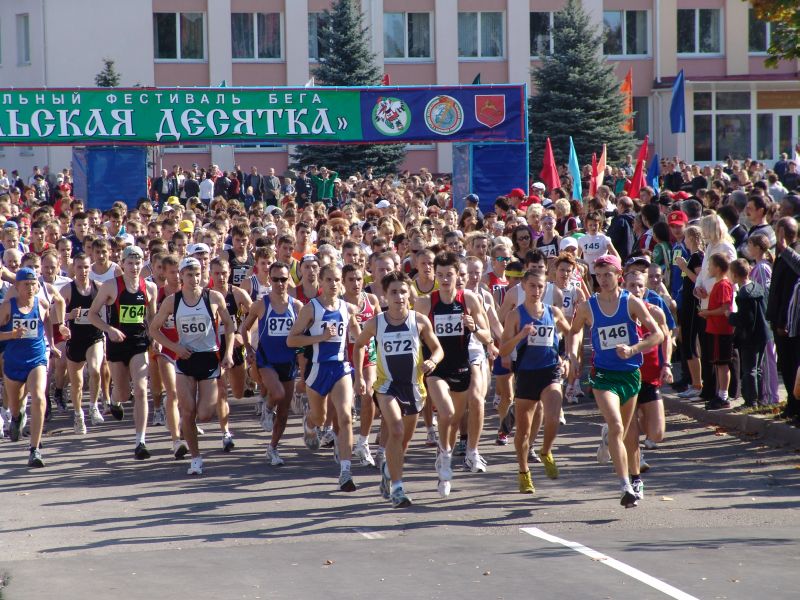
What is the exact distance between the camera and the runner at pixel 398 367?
9.98 metres

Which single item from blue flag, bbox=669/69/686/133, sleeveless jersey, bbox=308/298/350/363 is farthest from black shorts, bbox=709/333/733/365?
blue flag, bbox=669/69/686/133

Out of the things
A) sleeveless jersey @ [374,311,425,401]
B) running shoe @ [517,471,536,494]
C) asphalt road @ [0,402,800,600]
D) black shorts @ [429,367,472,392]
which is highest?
sleeveless jersey @ [374,311,425,401]

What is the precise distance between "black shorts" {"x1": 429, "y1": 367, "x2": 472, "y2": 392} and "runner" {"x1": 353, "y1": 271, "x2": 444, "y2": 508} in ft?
1.27

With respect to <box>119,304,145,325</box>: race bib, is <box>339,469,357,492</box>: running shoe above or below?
below

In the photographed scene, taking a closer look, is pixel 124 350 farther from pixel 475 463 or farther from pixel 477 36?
pixel 477 36

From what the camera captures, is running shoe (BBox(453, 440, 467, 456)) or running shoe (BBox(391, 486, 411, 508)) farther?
running shoe (BBox(453, 440, 467, 456))

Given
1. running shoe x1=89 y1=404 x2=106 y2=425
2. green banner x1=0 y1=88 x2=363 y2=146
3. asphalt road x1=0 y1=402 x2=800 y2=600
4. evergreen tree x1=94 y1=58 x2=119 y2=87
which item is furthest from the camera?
evergreen tree x1=94 y1=58 x2=119 y2=87

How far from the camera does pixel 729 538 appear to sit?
8859 mm

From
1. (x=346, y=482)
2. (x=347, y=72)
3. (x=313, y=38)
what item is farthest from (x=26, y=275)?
(x=313, y=38)

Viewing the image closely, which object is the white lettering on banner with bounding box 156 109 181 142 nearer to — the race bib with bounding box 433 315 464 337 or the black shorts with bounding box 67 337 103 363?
the black shorts with bounding box 67 337 103 363

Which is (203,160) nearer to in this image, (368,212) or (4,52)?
(4,52)

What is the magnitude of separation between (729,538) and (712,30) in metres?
45.1

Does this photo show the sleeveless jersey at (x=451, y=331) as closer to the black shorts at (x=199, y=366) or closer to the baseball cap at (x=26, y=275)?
the black shorts at (x=199, y=366)

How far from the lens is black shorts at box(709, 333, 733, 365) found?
13.5 m
